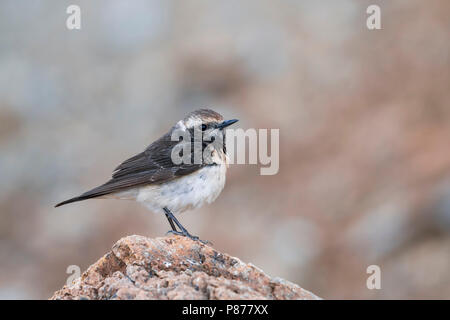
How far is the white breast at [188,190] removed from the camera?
28.7ft

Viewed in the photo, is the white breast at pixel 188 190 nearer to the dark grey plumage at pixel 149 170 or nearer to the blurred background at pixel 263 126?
the dark grey plumage at pixel 149 170

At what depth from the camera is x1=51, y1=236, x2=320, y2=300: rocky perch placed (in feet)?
19.1

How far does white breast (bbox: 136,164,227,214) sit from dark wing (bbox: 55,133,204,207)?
0.30 ft

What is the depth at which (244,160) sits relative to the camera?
20031 mm

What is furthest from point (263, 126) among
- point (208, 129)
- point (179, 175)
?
point (179, 175)

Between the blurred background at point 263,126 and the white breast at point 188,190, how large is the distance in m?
7.43

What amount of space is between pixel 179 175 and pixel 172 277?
2789 millimetres

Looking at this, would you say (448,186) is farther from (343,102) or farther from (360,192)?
(343,102)

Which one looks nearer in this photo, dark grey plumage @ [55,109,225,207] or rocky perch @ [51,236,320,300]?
rocky perch @ [51,236,320,300]

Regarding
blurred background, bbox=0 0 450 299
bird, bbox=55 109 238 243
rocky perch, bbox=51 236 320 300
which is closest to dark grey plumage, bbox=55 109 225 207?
bird, bbox=55 109 238 243

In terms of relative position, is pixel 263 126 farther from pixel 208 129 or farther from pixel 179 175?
pixel 179 175

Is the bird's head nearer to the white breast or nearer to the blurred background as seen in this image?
the white breast

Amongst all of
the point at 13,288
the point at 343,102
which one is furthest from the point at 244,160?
the point at 13,288

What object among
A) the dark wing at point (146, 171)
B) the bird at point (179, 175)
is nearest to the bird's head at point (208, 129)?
the bird at point (179, 175)
